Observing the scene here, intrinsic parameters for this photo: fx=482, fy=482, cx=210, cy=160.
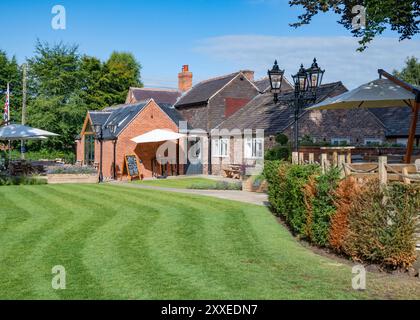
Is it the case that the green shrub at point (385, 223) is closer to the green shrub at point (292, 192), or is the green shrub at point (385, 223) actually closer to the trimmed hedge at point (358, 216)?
the trimmed hedge at point (358, 216)

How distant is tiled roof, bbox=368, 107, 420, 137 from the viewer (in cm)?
3153

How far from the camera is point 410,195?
27.4 feet

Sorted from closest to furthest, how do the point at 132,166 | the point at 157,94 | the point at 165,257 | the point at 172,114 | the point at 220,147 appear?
the point at 165,257 < the point at 132,166 < the point at 220,147 < the point at 172,114 < the point at 157,94

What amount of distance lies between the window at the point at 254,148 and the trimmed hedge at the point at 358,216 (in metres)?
19.6

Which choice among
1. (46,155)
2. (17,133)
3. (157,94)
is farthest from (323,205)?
(46,155)

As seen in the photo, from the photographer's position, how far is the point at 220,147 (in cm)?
3544

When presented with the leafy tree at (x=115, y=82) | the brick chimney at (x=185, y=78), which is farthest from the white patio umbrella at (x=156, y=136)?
the leafy tree at (x=115, y=82)

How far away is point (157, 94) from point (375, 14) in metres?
36.3

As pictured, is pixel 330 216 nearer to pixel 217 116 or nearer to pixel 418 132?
pixel 418 132

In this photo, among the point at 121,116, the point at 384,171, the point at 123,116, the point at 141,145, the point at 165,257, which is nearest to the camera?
the point at 384,171

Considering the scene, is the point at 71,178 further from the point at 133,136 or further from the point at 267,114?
the point at 267,114

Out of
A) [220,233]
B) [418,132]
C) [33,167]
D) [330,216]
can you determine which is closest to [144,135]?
[33,167]

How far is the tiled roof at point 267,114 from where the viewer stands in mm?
30859
